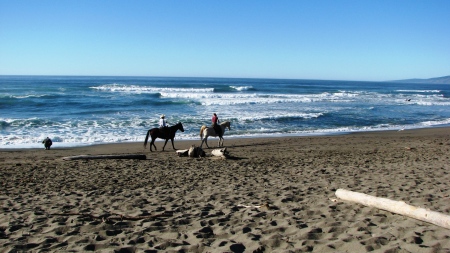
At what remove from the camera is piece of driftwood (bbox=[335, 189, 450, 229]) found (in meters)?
4.77

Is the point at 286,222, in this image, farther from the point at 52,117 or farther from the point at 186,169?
the point at 52,117

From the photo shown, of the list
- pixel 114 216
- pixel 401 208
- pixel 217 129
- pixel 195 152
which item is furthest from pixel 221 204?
pixel 217 129

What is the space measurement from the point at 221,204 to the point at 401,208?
9.99ft

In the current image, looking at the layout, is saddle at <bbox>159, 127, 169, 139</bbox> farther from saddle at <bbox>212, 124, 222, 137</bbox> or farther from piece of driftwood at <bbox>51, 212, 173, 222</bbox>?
piece of driftwood at <bbox>51, 212, 173, 222</bbox>

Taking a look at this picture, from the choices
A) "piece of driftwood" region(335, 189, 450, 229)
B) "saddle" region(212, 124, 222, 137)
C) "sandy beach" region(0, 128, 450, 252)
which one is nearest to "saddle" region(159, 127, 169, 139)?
"saddle" region(212, 124, 222, 137)

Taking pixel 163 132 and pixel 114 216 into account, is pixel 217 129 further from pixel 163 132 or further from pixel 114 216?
pixel 114 216

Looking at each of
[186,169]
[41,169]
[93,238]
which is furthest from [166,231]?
[41,169]

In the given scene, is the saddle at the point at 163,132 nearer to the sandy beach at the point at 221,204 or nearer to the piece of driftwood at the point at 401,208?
the sandy beach at the point at 221,204

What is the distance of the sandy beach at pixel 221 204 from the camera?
4508mm

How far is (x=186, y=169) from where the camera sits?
410 inches

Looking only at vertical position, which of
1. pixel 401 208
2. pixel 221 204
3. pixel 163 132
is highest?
pixel 401 208

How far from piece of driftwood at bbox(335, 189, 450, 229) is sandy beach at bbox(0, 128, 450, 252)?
0.28ft

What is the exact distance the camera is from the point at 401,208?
538 centimetres

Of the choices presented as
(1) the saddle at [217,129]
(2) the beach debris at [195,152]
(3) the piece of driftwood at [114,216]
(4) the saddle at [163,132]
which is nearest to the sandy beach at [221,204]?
(3) the piece of driftwood at [114,216]
